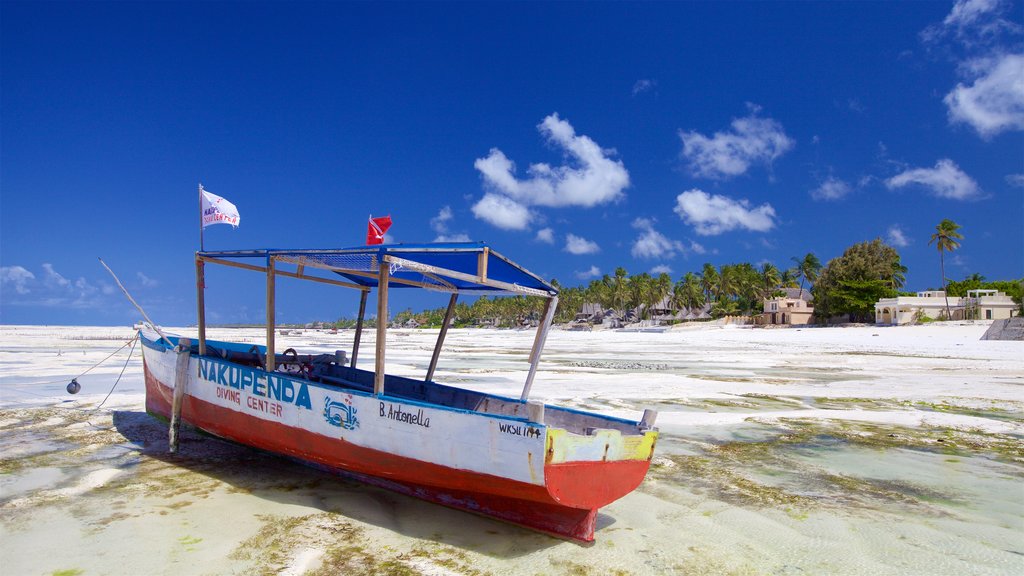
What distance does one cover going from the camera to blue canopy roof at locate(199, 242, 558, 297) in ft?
19.4

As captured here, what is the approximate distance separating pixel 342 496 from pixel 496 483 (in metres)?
2.15

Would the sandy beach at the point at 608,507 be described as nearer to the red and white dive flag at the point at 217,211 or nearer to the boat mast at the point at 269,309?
the boat mast at the point at 269,309

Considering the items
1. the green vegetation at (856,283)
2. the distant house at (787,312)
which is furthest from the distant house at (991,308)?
the distant house at (787,312)

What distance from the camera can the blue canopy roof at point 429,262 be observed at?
5918 millimetres

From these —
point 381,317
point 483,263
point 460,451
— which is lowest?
point 460,451

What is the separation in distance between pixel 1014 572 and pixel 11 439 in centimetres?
1204

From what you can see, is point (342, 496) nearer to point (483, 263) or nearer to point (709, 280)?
point (483, 263)

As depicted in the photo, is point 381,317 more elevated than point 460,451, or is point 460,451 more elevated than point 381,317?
point 381,317

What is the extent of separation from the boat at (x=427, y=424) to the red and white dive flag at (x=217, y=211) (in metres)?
0.57

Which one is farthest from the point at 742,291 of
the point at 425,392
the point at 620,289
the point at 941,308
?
the point at 425,392

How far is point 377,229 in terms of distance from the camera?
7.42 metres

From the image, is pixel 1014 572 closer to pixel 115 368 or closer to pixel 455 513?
pixel 455 513

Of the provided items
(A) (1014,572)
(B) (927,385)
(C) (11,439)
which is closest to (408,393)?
(C) (11,439)

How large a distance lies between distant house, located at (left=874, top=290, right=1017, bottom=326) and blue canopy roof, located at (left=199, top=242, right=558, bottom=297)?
56437 millimetres
